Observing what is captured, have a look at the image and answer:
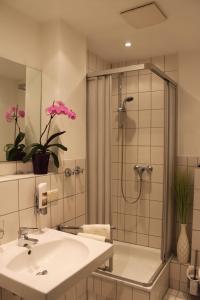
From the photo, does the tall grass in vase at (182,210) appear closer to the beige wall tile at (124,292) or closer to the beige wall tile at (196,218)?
the beige wall tile at (196,218)

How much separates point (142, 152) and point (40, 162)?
147cm

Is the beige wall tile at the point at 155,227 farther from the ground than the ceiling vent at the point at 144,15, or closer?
closer

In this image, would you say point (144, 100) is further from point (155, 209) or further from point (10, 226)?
point (10, 226)

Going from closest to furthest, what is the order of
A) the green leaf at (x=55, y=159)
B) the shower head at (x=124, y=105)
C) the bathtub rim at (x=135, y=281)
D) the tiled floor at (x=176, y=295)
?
the green leaf at (x=55, y=159) → the bathtub rim at (x=135, y=281) → the tiled floor at (x=176, y=295) → the shower head at (x=124, y=105)

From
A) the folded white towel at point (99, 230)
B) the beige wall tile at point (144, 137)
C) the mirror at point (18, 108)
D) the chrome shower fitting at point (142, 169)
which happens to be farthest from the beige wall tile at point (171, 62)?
the folded white towel at point (99, 230)

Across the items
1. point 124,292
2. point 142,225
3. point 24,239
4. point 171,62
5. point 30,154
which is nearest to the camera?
point 24,239

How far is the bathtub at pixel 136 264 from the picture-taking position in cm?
227

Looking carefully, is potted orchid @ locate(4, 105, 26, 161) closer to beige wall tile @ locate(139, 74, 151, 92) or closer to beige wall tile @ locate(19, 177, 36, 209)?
beige wall tile @ locate(19, 177, 36, 209)

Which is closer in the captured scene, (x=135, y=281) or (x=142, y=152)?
(x=135, y=281)

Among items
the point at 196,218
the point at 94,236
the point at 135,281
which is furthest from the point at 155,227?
the point at 94,236

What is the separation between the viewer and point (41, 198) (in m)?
1.81

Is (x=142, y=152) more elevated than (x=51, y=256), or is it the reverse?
(x=142, y=152)

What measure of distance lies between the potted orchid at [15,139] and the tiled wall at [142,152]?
52.6 inches

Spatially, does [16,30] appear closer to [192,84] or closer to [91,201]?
[91,201]
